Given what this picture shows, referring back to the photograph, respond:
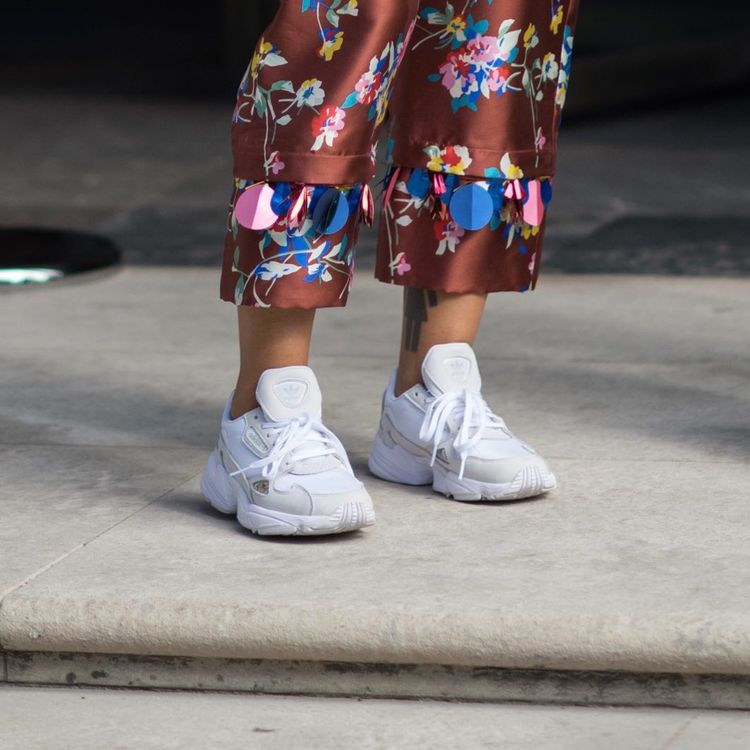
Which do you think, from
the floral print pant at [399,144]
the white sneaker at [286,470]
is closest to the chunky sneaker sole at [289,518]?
the white sneaker at [286,470]

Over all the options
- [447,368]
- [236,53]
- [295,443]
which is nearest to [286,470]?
[295,443]

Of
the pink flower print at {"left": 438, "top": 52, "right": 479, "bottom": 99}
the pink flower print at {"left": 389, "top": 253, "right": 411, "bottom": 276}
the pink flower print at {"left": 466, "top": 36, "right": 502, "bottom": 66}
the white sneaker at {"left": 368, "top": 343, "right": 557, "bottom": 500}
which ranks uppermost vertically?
the pink flower print at {"left": 466, "top": 36, "right": 502, "bottom": 66}

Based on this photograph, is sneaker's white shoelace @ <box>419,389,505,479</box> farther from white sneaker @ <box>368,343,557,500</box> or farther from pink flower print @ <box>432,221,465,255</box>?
pink flower print @ <box>432,221,465,255</box>

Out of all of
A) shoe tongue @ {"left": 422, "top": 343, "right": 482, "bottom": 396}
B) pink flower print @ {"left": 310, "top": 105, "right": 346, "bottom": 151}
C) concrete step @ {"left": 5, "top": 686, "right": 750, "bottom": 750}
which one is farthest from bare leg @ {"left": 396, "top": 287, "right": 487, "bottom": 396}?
concrete step @ {"left": 5, "top": 686, "right": 750, "bottom": 750}

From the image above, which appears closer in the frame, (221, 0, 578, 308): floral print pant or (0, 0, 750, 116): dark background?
(221, 0, 578, 308): floral print pant

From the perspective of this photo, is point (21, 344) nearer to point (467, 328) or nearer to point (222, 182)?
point (467, 328)

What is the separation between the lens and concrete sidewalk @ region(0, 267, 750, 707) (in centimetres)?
129

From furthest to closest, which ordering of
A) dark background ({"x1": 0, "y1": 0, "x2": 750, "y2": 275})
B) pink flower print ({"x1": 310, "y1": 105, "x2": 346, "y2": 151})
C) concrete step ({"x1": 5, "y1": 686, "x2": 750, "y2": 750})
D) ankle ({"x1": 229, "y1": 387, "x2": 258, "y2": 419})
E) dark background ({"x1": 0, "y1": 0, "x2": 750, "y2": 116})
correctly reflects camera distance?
dark background ({"x1": 0, "y1": 0, "x2": 750, "y2": 116}), dark background ({"x1": 0, "y1": 0, "x2": 750, "y2": 275}), ankle ({"x1": 229, "y1": 387, "x2": 258, "y2": 419}), pink flower print ({"x1": 310, "y1": 105, "x2": 346, "y2": 151}), concrete step ({"x1": 5, "y1": 686, "x2": 750, "y2": 750})

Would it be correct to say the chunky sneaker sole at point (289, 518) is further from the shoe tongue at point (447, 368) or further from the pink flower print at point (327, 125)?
the pink flower print at point (327, 125)

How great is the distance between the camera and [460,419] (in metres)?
1.62

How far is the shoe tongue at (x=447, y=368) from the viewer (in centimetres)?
164

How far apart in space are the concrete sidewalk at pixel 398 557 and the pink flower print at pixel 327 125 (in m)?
0.40

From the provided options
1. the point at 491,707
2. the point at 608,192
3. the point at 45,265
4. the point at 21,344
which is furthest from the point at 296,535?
the point at 608,192

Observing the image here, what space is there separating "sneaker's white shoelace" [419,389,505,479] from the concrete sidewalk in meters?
0.07
